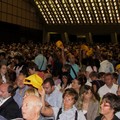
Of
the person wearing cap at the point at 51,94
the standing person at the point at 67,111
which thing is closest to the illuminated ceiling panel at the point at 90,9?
the person wearing cap at the point at 51,94

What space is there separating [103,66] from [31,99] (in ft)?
27.0

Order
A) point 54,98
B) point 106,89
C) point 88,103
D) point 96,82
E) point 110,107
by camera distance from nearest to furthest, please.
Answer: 1. point 110,107
2. point 88,103
3. point 54,98
4. point 106,89
5. point 96,82

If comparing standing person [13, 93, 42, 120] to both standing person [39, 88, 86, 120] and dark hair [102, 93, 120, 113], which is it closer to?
standing person [39, 88, 86, 120]

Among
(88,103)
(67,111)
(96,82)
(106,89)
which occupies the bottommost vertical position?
(67,111)

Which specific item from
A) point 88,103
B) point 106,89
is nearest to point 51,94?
point 88,103

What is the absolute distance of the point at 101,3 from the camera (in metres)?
48.5

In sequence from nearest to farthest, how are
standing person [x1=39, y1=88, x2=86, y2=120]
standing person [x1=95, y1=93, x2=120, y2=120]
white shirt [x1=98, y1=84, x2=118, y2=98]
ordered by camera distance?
standing person [x1=95, y1=93, x2=120, y2=120], standing person [x1=39, y1=88, x2=86, y2=120], white shirt [x1=98, y1=84, x2=118, y2=98]

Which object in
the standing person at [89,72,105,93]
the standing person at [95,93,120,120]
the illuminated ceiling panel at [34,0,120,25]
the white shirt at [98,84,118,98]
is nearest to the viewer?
the standing person at [95,93,120,120]

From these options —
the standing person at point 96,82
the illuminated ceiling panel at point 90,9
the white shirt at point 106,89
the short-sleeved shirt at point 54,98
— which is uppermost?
the illuminated ceiling panel at point 90,9

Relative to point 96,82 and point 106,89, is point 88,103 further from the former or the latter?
point 96,82

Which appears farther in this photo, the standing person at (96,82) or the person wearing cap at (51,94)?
the standing person at (96,82)

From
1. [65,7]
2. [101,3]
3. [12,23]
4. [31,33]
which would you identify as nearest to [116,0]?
[101,3]

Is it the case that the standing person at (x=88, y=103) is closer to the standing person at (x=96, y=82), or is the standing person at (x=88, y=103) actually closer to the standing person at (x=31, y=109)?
the standing person at (x=96, y=82)

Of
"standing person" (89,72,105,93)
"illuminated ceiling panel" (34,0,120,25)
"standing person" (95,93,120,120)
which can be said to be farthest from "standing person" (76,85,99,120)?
"illuminated ceiling panel" (34,0,120,25)
